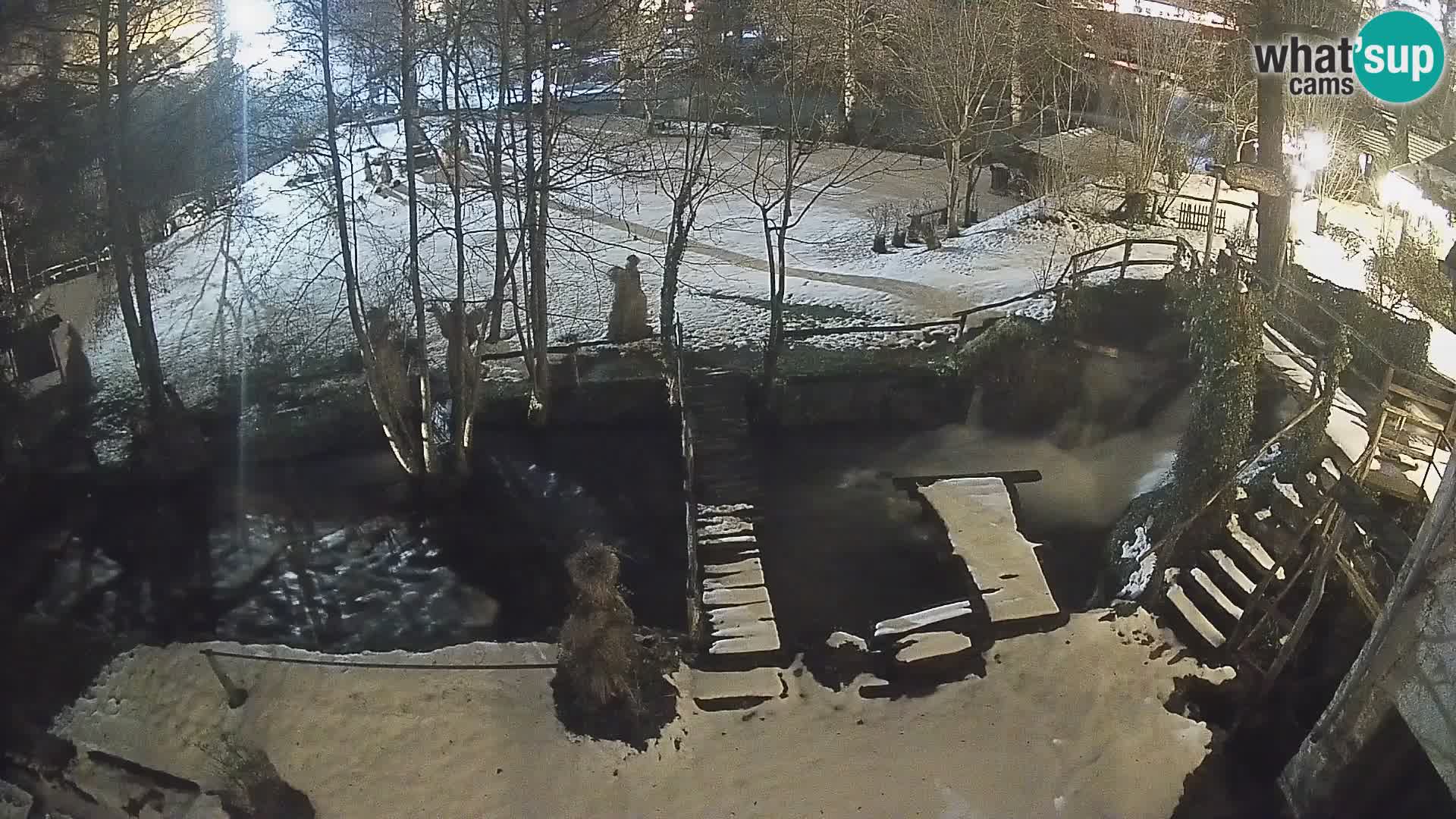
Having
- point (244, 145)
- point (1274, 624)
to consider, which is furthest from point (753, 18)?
point (1274, 624)

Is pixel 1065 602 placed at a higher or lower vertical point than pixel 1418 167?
lower

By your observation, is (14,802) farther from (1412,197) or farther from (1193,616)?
(1412,197)

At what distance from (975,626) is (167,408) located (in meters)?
12.4

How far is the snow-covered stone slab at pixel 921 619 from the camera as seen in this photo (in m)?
11.3

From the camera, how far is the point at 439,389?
1756 cm

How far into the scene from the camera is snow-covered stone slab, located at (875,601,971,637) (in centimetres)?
1129

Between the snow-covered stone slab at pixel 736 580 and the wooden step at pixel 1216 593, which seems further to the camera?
the snow-covered stone slab at pixel 736 580

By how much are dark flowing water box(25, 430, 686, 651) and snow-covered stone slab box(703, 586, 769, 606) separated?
0.56 metres

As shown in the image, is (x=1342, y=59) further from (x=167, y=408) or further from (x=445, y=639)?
(x=167, y=408)

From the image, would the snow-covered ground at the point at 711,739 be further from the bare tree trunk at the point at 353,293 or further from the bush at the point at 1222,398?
the bare tree trunk at the point at 353,293

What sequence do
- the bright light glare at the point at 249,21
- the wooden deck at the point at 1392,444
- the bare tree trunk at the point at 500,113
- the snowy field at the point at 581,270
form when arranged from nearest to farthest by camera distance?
the wooden deck at the point at 1392,444 < the bare tree trunk at the point at 500,113 < the bright light glare at the point at 249,21 < the snowy field at the point at 581,270

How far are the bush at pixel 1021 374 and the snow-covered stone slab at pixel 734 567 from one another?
A: 525cm

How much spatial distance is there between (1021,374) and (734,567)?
6.99 m

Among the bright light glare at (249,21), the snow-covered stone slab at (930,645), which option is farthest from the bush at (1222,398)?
the bright light glare at (249,21)
